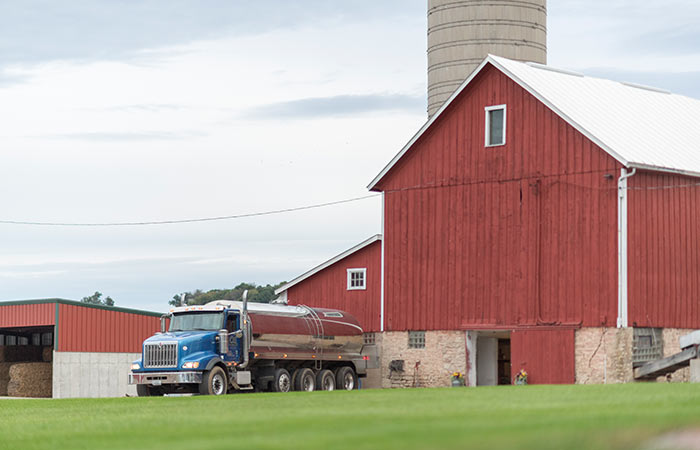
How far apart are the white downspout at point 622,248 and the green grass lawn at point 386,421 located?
296 inches

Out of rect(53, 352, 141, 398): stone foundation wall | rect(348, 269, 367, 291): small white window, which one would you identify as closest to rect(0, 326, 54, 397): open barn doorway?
rect(53, 352, 141, 398): stone foundation wall

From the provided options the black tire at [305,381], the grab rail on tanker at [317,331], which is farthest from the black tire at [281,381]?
the grab rail on tanker at [317,331]

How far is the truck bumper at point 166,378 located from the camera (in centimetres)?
3650

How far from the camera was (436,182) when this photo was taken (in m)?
41.9

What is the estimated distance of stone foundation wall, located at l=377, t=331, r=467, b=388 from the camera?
40.8 meters

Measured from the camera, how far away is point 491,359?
42.1 m

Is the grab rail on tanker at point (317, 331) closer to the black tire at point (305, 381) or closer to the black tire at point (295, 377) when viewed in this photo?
the black tire at point (305, 381)

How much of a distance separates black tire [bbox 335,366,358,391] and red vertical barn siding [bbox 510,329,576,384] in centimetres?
662

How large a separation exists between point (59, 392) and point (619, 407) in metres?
30.9

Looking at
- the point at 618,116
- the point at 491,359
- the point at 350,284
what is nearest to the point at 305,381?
the point at 491,359

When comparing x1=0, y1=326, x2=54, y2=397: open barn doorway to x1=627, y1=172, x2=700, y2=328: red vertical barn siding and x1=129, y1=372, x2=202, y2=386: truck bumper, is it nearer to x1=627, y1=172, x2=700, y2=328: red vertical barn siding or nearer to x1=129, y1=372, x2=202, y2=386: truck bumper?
x1=129, y1=372, x2=202, y2=386: truck bumper

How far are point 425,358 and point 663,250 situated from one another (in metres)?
9.19

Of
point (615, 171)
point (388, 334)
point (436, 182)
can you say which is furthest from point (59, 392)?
point (615, 171)

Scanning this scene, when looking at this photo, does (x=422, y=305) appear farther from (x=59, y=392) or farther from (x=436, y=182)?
(x=59, y=392)
